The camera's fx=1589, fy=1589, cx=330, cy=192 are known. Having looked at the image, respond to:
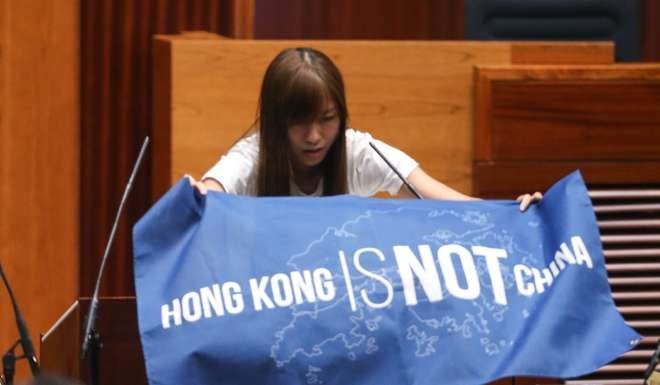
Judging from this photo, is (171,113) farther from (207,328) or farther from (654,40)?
(654,40)

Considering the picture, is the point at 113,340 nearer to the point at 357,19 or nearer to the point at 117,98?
the point at 117,98

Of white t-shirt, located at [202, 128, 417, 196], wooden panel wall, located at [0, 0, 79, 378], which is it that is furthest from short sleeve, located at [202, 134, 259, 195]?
Answer: wooden panel wall, located at [0, 0, 79, 378]

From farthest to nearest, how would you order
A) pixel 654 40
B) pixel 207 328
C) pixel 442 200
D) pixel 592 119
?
1. pixel 654 40
2. pixel 592 119
3. pixel 442 200
4. pixel 207 328

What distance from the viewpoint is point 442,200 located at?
2.91m

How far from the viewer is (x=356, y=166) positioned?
3205mm

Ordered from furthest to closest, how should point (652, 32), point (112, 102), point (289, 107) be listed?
point (652, 32) < point (112, 102) < point (289, 107)

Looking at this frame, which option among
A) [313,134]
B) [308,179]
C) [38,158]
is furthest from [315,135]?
[38,158]

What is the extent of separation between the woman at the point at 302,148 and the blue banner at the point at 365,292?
8.2 inches

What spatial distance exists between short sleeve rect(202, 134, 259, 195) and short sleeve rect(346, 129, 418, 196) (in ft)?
0.65

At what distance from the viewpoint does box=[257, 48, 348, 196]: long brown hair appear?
120 inches

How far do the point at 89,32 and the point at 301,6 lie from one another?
2.20 meters

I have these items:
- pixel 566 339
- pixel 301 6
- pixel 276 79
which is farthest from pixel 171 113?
Result: pixel 301 6

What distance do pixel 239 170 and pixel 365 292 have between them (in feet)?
1.64

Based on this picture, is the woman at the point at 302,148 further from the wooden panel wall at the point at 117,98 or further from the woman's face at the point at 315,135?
the wooden panel wall at the point at 117,98
